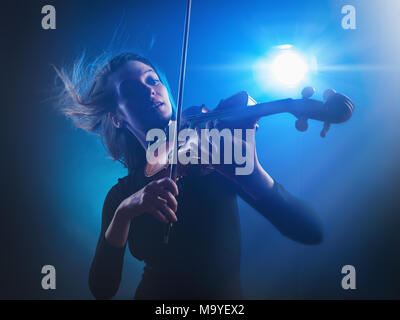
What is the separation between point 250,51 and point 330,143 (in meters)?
0.59

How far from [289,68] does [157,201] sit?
888mm

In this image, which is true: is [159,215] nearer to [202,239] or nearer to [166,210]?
[166,210]

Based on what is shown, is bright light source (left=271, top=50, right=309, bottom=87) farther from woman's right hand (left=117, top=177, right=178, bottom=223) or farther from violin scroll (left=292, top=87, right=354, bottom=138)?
woman's right hand (left=117, top=177, right=178, bottom=223)

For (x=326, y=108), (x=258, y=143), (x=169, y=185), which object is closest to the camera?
(x=326, y=108)

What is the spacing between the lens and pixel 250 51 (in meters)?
1.56

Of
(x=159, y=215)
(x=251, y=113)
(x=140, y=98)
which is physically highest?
(x=140, y=98)

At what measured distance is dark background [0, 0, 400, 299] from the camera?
59.9 inches

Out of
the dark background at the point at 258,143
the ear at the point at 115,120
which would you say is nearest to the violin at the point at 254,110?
the dark background at the point at 258,143

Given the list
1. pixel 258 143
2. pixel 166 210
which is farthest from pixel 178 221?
pixel 258 143

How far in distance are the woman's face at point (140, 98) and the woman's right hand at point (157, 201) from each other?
286mm

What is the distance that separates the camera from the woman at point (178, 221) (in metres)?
1.47

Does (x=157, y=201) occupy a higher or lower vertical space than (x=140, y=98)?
lower

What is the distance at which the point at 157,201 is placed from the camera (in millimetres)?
1425
